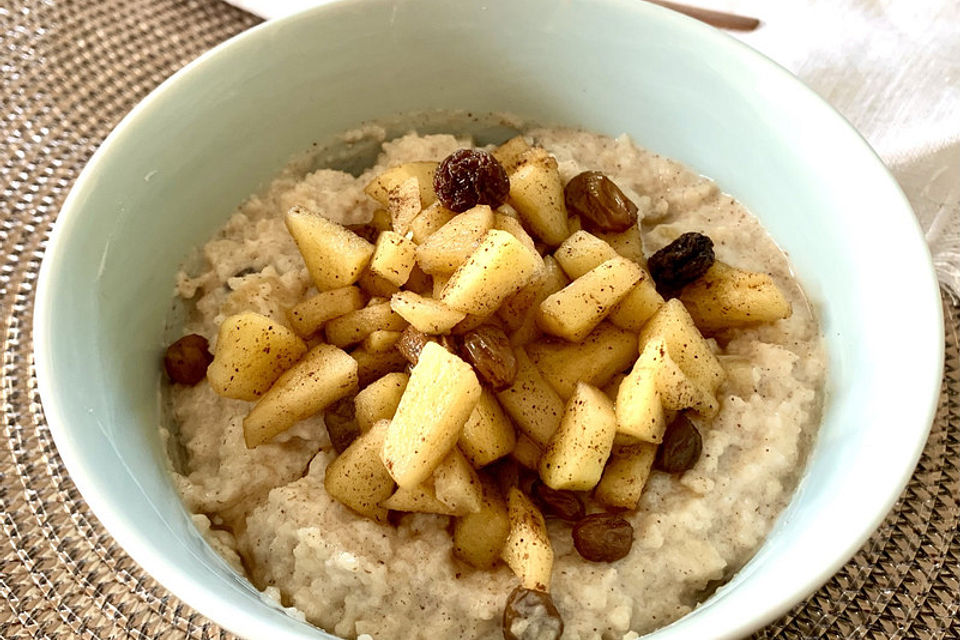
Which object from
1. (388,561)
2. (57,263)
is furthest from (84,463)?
(388,561)

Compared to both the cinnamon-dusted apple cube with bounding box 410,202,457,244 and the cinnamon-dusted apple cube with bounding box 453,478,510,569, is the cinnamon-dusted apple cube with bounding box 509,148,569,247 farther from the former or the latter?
the cinnamon-dusted apple cube with bounding box 453,478,510,569

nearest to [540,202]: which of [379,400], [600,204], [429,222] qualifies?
[600,204]

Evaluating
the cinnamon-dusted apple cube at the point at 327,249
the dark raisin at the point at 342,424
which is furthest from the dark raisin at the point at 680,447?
the cinnamon-dusted apple cube at the point at 327,249

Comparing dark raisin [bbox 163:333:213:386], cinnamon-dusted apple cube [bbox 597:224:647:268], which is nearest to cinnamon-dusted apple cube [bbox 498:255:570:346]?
cinnamon-dusted apple cube [bbox 597:224:647:268]

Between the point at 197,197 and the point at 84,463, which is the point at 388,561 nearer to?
the point at 84,463

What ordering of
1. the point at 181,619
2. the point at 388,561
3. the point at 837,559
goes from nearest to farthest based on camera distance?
the point at 837,559
the point at 388,561
the point at 181,619

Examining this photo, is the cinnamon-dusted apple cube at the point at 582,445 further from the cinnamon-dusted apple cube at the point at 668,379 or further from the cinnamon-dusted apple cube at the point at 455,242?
the cinnamon-dusted apple cube at the point at 455,242

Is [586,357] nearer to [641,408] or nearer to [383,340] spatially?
[641,408]
